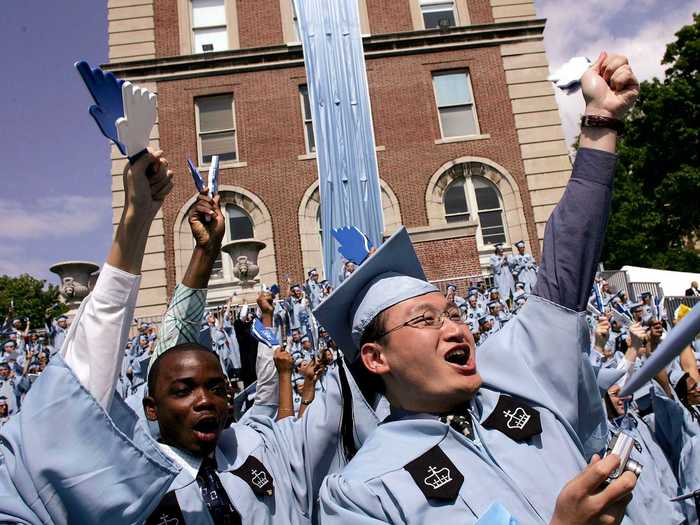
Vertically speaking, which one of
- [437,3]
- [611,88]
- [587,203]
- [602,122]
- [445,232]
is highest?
[437,3]

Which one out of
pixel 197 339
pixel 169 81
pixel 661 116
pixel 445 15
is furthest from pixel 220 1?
pixel 197 339

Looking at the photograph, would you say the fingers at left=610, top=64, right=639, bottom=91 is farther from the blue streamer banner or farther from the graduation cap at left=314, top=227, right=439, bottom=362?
the blue streamer banner

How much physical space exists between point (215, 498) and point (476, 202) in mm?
16970

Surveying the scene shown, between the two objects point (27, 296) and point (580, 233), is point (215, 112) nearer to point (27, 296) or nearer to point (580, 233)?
point (580, 233)

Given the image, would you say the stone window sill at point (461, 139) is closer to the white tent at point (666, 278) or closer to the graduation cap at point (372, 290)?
the white tent at point (666, 278)

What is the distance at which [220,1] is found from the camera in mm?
19906

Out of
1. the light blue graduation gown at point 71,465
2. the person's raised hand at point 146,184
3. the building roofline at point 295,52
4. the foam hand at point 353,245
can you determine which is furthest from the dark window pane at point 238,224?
the light blue graduation gown at point 71,465

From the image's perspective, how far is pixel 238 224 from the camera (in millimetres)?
18578

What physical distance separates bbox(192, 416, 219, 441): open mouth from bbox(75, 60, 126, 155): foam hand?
107 cm

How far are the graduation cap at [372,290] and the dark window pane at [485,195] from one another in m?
16.7

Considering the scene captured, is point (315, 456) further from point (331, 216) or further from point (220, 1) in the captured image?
point (220, 1)

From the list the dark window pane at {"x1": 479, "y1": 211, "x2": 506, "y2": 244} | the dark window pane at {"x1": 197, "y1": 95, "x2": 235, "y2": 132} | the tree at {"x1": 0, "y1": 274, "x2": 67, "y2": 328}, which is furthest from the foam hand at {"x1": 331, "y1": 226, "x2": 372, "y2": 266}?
the tree at {"x1": 0, "y1": 274, "x2": 67, "y2": 328}

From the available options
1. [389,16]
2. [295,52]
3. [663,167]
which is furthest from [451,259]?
[663,167]

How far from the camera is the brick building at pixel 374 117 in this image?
59.5ft
